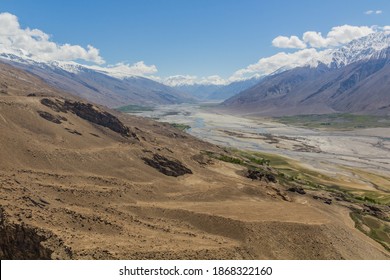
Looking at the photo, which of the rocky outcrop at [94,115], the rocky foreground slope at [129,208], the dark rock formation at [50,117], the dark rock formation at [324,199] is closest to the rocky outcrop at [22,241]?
the rocky foreground slope at [129,208]

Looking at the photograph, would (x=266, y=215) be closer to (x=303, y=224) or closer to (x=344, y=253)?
(x=303, y=224)

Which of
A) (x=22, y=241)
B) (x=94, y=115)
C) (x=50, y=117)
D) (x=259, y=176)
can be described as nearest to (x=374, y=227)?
(x=259, y=176)

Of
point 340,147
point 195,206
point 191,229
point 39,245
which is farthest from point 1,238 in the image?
point 340,147

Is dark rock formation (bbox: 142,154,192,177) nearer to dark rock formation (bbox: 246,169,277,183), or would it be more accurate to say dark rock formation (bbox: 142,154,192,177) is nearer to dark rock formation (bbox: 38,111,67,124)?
dark rock formation (bbox: 246,169,277,183)

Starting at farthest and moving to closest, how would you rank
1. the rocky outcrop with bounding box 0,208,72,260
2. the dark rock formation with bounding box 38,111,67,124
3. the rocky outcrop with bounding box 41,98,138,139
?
1. the rocky outcrop with bounding box 41,98,138,139
2. the dark rock formation with bounding box 38,111,67,124
3. the rocky outcrop with bounding box 0,208,72,260

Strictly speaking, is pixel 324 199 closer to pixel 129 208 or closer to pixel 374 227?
pixel 374 227

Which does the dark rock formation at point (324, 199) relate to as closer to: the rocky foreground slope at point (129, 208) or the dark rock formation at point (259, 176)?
the rocky foreground slope at point (129, 208)

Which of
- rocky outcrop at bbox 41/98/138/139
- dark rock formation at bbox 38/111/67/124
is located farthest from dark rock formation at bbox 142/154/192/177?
dark rock formation at bbox 38/111/67/124
